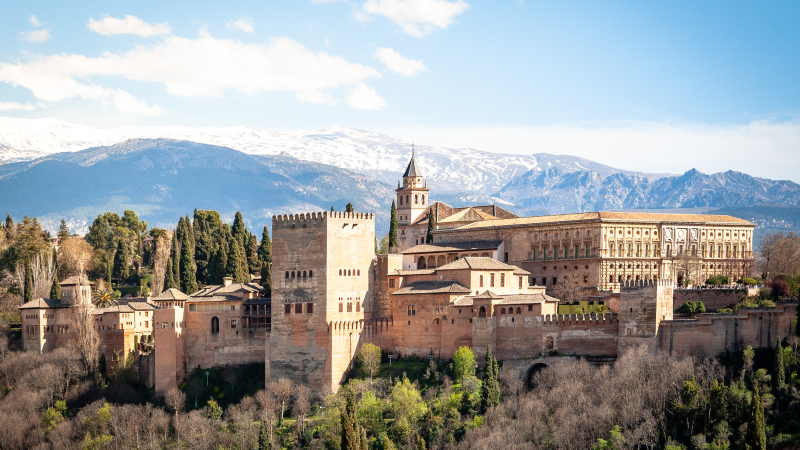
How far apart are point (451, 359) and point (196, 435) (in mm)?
16916

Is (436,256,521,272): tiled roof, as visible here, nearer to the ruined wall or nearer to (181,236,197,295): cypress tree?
the ruined wall

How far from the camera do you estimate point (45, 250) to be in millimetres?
96188

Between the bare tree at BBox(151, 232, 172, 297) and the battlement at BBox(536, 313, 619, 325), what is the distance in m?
40.9

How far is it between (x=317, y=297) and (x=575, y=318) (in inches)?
665

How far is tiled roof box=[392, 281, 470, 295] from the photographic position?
69188 millimetres

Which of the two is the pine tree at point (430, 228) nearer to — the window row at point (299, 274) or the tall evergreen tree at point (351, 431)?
the window row at point (299, 274)

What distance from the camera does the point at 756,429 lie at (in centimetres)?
5147

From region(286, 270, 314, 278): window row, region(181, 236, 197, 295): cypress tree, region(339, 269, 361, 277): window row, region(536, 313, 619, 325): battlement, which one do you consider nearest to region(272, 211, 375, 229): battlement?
region(286, 270, 314, 278): window row

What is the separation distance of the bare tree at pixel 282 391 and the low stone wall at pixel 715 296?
26.5m

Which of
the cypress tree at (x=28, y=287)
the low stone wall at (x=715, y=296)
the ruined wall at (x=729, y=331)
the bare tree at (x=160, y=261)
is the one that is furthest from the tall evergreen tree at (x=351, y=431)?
the cypress tree at (x=28, y=287)

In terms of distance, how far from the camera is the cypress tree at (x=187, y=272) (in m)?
88.7

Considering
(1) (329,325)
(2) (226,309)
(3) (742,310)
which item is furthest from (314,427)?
(3) (742,310)

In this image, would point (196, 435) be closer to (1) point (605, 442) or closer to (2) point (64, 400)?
(2) point (64, 400)

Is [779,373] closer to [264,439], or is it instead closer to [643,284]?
[643,284]
